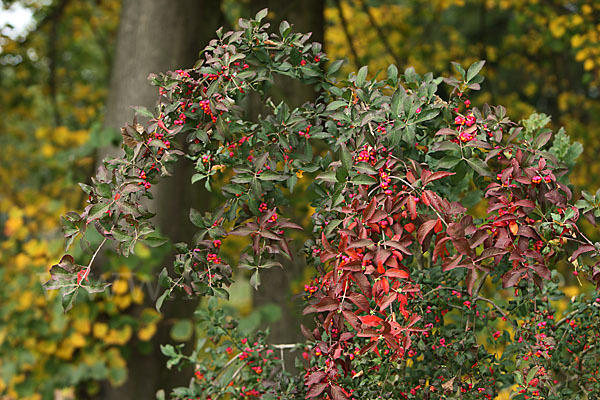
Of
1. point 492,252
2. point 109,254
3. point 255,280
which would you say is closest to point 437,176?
point 492,252

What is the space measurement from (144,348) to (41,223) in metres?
1.51

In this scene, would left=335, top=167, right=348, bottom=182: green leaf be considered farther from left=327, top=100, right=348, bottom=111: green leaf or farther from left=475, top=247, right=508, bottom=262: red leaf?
left=475, top=247, right=508, bottom=262: red leaf

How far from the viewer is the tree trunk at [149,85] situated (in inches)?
122

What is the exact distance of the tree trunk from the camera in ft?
10.2

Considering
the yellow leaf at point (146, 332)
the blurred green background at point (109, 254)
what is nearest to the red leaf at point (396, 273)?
the blurred green background at point (109, 254)

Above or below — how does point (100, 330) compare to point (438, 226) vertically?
below

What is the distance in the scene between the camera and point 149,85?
311 cm

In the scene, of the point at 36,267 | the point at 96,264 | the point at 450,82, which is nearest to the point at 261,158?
the point at 450,82

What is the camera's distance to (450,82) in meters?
1.38

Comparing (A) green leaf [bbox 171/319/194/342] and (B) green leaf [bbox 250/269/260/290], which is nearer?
(B) green leaf [bbox 250/269/260/290]

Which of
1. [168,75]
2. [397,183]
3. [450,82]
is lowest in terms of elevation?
[397,183]

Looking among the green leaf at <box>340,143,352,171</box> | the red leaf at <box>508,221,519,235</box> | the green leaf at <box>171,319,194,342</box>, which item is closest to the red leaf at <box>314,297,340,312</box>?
the green leaf at <box>340,143,352,171</box>

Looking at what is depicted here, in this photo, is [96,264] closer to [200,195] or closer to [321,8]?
[200,195]

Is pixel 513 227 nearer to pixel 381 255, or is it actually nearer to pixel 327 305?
pixel 381 255
